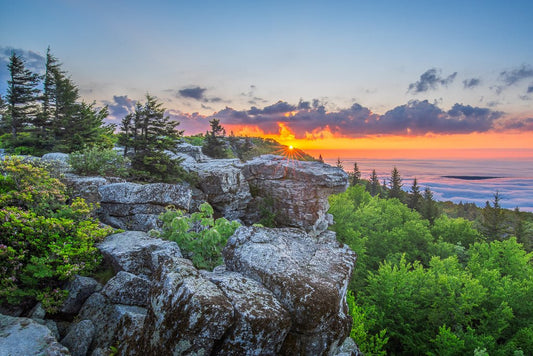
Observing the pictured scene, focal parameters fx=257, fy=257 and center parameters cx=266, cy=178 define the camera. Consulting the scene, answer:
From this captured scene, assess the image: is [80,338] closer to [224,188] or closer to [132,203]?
[132,203]

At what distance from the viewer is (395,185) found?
66.7m

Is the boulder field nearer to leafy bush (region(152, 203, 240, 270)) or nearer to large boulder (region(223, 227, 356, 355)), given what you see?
large boulder (region(223, 227, 356, 355))

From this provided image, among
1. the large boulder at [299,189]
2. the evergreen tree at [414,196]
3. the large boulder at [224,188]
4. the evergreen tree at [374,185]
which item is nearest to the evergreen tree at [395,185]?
the evergreen tree at [414,196]

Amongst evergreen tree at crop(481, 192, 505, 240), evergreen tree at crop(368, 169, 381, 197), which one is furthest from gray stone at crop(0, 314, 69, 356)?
evergreen tree at crop(368, 169, 381, 197)

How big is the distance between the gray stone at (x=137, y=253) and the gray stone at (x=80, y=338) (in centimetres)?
165

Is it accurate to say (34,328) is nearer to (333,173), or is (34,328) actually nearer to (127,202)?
(127,202)

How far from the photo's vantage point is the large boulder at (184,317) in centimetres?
383

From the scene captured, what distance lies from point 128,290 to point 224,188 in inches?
581

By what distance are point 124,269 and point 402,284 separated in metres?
18.2

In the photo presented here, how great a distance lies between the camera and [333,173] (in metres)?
25.8

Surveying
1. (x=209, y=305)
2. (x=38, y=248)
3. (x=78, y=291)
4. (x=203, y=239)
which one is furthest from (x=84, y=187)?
(x=209, y=305)

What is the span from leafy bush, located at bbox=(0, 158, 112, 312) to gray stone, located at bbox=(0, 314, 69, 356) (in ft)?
2.47

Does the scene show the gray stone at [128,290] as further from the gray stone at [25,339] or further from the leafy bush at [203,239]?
the leafy bush at [203,239]

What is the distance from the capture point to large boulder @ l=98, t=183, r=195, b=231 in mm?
12031
